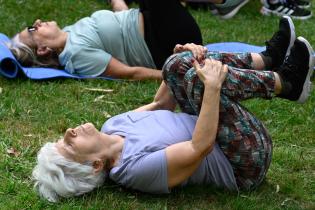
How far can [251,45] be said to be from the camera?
6.18 m

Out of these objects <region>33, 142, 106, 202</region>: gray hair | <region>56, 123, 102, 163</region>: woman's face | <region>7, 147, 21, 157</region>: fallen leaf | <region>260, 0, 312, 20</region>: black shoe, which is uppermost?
<region>56, 123, 102, 163</region>: woman's face

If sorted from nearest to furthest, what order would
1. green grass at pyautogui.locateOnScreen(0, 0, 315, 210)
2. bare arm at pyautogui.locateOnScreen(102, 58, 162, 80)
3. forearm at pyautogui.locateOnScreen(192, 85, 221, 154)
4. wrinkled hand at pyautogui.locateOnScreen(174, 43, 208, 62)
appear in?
forearm at pyautogui.locateOnScreen(192, 85, 221, 154) < green grass at pyautogui.locateOnScreen(0, 0, 315, 210) < wrinkled hand at pyautogui.locateOnScreen(174, 43, 208, 62) < bare arm at pyautogui.locateOnScreen(102, 58, 162, 80)

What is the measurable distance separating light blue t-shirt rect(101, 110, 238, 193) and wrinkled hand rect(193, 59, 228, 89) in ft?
1.27

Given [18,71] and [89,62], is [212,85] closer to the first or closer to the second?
[89,62]

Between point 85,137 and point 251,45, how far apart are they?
3.29m

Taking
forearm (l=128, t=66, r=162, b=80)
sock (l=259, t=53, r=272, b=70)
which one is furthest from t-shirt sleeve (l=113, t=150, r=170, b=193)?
forearm (l=128, t=66, r=162, b=80)

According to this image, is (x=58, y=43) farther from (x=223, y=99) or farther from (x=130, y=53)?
(x=223, y=99)

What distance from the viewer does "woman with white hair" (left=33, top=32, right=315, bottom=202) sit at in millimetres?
3150

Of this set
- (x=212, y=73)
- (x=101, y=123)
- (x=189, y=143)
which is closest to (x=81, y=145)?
(x=189, y=143)

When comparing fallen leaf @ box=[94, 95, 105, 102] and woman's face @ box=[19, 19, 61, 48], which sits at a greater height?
woman's face @ box=[19, 19, 61, 48]

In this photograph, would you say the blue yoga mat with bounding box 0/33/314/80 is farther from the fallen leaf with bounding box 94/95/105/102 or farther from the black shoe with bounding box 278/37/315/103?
the black shoe with bounding box 278/37/315/103

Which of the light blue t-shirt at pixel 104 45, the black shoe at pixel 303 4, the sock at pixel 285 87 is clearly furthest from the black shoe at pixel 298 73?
the black shoe at pixel 303 4

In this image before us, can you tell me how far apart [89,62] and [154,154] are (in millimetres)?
2314

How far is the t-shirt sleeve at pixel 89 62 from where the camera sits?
5312mm
